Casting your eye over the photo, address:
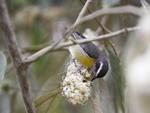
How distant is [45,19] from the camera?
88.4 inches

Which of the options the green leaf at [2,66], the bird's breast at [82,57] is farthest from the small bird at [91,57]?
the green leaf at [2,66]

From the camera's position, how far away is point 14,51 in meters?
0.68

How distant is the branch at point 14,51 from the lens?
25.5 inches

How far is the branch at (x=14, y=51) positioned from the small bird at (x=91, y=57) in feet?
0.90

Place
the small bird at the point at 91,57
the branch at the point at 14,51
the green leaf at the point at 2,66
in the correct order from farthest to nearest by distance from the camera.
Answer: the small bird at the point at 91,57 < the green leaf at the point at 2,66 < the branch at the point at 14,51

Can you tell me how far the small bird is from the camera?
39.9 inches

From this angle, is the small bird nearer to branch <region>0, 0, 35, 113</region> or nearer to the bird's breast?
the bird's breast

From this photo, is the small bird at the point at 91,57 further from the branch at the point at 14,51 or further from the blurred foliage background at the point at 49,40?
the branch at the point at 14,51

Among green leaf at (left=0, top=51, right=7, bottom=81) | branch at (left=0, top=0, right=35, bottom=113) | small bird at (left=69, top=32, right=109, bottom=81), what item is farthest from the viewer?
small bird at (left=69, top=32, right=109, bottom=81)

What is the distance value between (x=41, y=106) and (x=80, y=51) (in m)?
0.15

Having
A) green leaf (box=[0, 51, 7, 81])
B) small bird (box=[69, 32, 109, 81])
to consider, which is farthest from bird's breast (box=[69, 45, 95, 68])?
green leaf (box=[0, 51, 7, 81])

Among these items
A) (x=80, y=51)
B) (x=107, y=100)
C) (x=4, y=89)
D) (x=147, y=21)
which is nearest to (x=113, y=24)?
(x=4, y=89)

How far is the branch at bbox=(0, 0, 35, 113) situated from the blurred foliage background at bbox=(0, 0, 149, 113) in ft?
0.91

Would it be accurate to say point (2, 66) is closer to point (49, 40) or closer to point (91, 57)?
point (91, 57)
